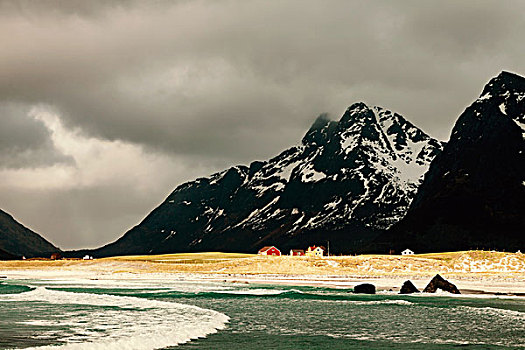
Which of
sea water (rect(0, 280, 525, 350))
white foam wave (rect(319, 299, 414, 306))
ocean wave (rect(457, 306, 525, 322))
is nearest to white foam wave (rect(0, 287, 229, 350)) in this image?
sea water (rect(0, 280, 525, 350))

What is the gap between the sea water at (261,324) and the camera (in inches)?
1297

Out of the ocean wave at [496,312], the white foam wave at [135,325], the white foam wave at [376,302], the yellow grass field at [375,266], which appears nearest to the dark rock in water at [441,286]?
the white foam wave at [376,302]

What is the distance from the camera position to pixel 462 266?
467 ft

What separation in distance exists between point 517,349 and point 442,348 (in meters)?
4.06

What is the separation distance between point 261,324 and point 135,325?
9435 millimetres

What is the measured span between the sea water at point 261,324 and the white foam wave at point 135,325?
0.19ft

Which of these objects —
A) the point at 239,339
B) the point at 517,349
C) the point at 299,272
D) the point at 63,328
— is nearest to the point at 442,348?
the point at 517,349

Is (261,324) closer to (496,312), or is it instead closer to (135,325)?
(135,325)

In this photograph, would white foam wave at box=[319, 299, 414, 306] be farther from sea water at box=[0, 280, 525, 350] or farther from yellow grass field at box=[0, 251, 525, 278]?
yellow grass field at box=[0, 251, 525, 278]

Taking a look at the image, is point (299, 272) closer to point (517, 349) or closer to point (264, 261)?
point (264, 261)

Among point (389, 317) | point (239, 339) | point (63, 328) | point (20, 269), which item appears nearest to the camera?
point (239, 339)

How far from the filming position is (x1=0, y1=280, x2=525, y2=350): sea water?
32.9 m

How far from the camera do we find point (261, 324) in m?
42.6

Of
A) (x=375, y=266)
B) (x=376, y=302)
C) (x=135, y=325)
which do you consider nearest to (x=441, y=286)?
(x=376, y=302)
